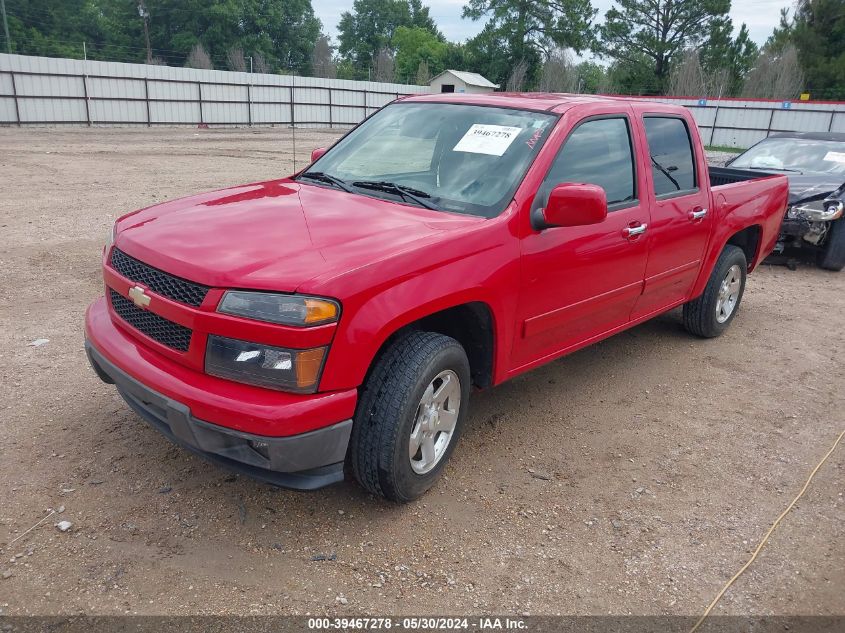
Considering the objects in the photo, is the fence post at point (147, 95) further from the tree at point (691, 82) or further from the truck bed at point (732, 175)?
the tree at point (691, 82)

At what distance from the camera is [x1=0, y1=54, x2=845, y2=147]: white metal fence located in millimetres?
25391

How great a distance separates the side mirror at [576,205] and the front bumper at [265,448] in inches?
57.4

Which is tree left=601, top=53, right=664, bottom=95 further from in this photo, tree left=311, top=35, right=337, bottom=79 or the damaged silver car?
the damaged silver car

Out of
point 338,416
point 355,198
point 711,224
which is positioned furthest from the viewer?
point 711,224

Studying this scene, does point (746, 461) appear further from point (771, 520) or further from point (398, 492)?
point (398, 492)

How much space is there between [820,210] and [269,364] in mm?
7644

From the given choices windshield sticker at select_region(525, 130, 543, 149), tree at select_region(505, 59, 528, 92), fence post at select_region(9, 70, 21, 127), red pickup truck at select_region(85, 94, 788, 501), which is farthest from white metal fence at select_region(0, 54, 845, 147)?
windshield sticker at select_region(525, 130, 543, 149)

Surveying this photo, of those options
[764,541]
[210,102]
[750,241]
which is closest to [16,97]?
[210,102]

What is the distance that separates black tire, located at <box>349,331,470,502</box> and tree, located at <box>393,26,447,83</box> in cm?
7455

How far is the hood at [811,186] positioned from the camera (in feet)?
26.7

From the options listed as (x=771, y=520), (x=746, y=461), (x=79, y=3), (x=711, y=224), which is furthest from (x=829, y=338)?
(x=79, y=3)

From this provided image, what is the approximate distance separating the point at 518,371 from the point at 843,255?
675 centimetres

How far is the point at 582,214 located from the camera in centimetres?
334

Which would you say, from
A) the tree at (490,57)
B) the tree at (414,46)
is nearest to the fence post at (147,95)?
the tree at (490,57)
